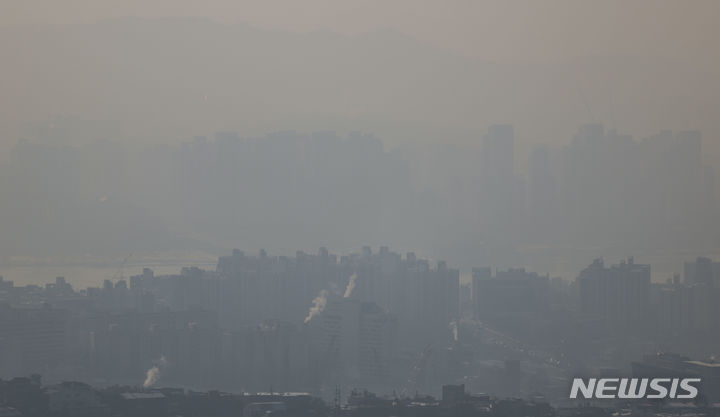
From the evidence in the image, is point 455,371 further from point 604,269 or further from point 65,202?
point 65,202

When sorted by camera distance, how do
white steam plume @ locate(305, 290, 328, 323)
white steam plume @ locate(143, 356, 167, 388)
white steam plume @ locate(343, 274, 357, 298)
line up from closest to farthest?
1. white steam plume @ locate(143, 356, 167, 388)
2. white steam plume @ locate(305, 290, 328, 323)
3. white steam plume @ locate(343, 274, 357, 298)

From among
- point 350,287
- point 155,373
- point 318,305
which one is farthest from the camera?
point 350,287

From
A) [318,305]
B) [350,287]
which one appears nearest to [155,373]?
[318,305]

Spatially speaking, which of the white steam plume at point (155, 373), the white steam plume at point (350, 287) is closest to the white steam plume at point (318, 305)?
the white steam plume at point (350, 287)

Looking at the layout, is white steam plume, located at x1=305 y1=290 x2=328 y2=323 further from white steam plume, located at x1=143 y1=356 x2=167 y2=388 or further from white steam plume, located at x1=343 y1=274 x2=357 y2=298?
white steam plume, located at x1=143 y1=356 x2=167 y2=388

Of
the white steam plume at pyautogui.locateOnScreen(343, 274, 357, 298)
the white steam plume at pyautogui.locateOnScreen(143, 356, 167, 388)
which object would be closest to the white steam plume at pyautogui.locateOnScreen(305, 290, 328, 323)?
the white steam plume at pyautogui.locateOnScreen(343, 274, 357, 298)

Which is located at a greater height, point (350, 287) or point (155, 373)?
point (350, 287)

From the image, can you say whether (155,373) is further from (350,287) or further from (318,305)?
(350,287)

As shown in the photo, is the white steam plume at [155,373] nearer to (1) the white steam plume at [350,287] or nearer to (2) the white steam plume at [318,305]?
→ (2) the white steam plume at [318,305]

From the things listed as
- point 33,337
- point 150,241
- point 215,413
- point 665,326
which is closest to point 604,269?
point 665,326
